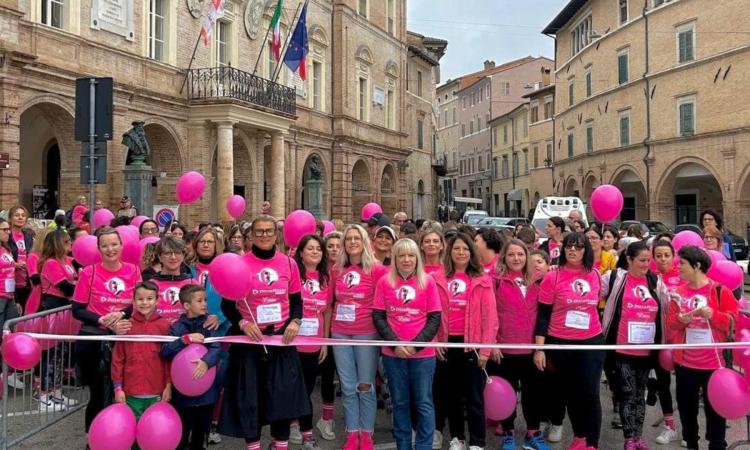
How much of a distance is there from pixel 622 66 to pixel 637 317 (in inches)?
1321

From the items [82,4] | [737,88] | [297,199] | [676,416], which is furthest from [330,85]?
[676,416]

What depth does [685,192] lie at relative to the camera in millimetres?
35281

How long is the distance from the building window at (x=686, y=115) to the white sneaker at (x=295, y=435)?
29.4m

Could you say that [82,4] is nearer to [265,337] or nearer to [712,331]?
[265,337]

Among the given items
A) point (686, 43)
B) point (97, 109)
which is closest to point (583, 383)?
point (97, 109)

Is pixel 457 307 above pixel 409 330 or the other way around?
above

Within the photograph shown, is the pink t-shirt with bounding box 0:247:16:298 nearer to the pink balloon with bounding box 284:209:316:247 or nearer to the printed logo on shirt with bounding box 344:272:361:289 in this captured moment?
the pink balloon with bounding box 284:209:316:247

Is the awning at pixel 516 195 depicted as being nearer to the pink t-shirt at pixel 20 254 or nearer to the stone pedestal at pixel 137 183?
the stone pedestal at pixel 137 183

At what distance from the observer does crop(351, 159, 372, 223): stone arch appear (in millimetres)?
32206

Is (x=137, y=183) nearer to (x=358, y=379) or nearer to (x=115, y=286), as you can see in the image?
(x=115, y=286)

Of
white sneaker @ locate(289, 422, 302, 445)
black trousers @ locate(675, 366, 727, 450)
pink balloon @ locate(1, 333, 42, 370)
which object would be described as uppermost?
pink balloon @ locate(1, 333, 42, 370)

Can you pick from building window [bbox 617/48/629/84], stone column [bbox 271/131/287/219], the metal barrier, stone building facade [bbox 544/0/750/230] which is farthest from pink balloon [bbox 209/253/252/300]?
building window [bbox 617/48/629/84]

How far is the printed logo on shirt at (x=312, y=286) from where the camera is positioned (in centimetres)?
584

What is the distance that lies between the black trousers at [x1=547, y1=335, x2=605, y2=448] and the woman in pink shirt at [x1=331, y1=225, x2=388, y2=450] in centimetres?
154
